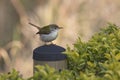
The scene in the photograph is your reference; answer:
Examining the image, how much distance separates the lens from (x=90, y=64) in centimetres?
344

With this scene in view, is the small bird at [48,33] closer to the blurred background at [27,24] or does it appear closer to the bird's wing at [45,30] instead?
the bird's wing at [45,30]

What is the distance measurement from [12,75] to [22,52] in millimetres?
4757

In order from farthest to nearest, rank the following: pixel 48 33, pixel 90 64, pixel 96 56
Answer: pixel 48 33 < pixel 96 56 < pixel 90 64

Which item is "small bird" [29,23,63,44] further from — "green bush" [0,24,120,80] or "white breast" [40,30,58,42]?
"green bush" [0,24,120,80]

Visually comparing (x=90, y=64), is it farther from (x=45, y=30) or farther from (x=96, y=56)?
(x=45, y=30)

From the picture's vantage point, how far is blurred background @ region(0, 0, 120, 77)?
789cm

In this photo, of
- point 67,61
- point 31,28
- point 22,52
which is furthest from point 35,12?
point 67,61

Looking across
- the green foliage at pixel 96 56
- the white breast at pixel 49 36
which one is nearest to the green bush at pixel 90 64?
the green foliage at pixel 96 56

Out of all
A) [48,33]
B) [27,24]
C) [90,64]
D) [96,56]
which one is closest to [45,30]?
[48,33]

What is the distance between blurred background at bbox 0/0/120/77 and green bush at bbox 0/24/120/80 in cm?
369

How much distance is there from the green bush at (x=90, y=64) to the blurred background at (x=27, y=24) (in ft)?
12.1

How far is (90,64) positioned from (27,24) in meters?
4.64

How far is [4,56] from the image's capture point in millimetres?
7754

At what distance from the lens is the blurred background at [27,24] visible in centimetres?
789
